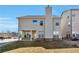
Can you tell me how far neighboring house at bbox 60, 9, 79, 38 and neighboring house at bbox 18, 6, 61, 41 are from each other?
0.09 m

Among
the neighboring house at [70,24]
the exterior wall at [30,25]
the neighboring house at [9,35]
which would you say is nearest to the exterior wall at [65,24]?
the neighboring house at [70,24]

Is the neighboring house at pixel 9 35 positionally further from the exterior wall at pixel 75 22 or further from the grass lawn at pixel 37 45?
the exterior wall at pixel 75 22

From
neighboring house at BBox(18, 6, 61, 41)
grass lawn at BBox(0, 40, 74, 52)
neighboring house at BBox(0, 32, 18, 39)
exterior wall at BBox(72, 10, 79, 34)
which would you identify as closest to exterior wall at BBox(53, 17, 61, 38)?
neighboring house at BBox(18, 6, 61, 41)

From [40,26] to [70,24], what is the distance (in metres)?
0.57

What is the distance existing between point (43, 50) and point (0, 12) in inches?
42.9

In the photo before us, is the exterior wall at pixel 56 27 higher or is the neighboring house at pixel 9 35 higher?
the exterior wall at pixel 56 27

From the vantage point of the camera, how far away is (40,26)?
201 inches

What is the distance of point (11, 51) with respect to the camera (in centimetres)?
512

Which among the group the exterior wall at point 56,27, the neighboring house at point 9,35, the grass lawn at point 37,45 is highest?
the exterior wall at point 56,27

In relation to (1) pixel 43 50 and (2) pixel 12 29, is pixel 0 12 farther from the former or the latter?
(1) pixel 43 50

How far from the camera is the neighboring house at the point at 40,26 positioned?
5.08 m

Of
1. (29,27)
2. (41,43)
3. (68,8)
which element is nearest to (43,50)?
(41,43)

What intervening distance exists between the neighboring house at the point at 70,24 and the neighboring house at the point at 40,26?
9cm
